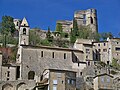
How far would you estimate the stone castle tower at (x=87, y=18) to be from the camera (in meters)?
111

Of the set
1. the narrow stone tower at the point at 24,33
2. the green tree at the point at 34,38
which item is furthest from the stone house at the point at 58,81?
the green tree at the point at 34,38

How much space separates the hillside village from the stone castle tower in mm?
15975

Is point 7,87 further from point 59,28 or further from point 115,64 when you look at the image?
point 59,28

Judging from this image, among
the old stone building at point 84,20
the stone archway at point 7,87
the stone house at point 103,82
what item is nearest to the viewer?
the stone archway at point 7,87

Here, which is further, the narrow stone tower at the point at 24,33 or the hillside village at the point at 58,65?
the narrow stone tower at the point at 24,33

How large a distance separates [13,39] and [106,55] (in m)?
24.2

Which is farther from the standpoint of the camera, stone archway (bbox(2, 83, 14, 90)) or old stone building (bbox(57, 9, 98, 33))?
old stone building (bbox(57, 9, 98, 33))

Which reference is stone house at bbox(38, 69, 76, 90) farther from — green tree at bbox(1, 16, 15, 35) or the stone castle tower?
the stone castle tower

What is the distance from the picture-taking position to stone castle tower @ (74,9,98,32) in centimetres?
11094

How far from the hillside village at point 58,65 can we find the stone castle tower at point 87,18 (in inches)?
629

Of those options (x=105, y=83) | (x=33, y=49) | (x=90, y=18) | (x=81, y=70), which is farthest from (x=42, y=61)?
(x=90, y=18)

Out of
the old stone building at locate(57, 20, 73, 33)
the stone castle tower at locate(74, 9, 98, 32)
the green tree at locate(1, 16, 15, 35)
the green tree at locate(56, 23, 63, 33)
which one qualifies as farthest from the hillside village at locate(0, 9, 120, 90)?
the stone castle tower at locate(74, 9, 98, 32)

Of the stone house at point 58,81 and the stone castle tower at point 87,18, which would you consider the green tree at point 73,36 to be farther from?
the stone house at point 58,81

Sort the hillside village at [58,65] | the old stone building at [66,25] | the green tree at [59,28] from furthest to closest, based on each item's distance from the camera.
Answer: the old stone building at [66,25] < the green tree at [59,28] < the hillside village at [58,65]
